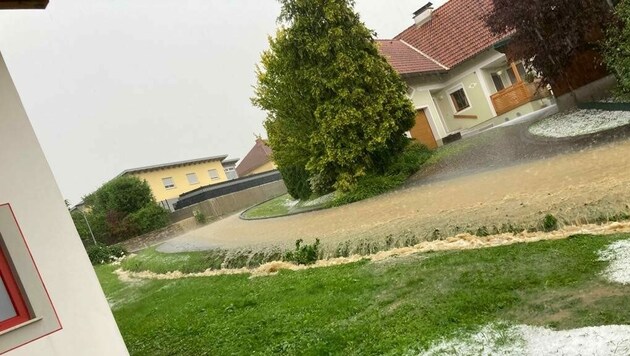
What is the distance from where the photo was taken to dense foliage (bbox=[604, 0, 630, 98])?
34.6 ft

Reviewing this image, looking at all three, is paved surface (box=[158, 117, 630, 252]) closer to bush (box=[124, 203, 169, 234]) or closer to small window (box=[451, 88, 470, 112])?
small window (box=[451, 88, 470, 112])

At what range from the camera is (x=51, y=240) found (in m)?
3.70

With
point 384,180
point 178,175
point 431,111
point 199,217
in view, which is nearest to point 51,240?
point 384,180

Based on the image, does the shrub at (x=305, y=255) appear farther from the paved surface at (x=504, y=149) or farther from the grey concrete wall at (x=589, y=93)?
the grey concrete wall at (x=589, y=93)

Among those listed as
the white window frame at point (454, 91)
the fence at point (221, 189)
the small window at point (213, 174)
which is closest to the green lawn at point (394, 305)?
the white window frame at point (454, 91)

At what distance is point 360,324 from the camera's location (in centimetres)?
423

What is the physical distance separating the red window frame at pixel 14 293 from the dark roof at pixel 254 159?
5037 centimetres

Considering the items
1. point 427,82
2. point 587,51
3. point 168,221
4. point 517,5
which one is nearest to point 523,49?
point 517,5

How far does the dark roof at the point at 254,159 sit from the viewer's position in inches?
2162

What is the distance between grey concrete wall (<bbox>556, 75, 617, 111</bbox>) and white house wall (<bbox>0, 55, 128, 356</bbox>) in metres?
13.9

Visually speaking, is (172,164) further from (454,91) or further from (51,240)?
(51,240)

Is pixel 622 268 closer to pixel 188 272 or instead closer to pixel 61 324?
pixel 61 324

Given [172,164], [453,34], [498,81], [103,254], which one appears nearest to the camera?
[103,254]

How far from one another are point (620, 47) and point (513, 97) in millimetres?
9978
